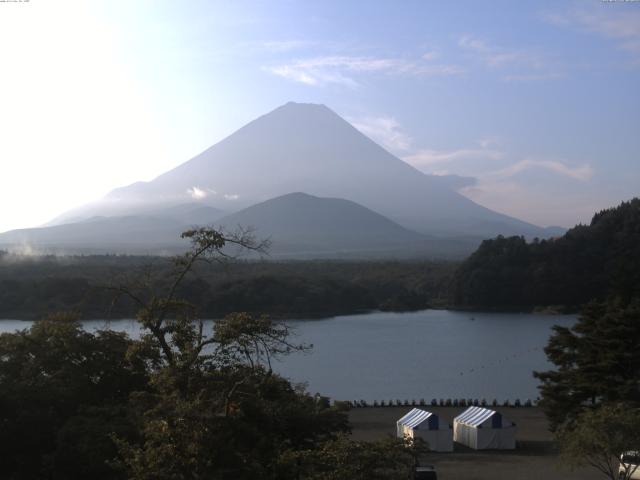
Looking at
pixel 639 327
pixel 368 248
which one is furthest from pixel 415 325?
pixel 368 248

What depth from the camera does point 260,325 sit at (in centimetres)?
377

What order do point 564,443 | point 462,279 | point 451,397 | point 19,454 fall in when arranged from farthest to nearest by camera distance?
point 462,279 → point 451,397 → point 564,443 → point 19,454

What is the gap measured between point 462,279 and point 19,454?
2818cm

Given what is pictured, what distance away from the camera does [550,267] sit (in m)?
31.0

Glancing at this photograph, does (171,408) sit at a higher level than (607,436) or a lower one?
higher

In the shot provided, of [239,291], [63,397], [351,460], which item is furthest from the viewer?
[239,291]

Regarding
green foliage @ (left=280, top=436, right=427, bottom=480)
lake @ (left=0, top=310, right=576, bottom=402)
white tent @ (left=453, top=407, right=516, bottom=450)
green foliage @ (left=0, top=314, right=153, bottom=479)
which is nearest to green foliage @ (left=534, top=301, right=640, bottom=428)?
white tent @ (left=453, top=407, right=516, bottom=450)

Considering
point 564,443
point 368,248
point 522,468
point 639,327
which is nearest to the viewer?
point 564,443

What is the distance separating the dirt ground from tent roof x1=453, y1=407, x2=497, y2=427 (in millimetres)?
299

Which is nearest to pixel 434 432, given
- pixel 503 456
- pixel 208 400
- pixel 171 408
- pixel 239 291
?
pixel 503 456

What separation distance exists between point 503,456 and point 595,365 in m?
1.43

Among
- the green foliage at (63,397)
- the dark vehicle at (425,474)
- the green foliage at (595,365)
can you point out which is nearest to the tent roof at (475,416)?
the green foliage at (595,365)

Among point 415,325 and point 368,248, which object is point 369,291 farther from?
point 368,248

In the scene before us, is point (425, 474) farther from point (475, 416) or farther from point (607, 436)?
point (475, 416)
